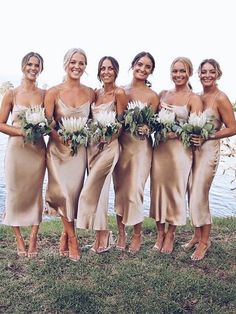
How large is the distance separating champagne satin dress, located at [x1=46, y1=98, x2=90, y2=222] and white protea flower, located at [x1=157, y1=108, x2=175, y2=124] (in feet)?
3.19

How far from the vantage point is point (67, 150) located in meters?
6.40

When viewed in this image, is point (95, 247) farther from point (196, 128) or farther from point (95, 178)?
point (196, 128)

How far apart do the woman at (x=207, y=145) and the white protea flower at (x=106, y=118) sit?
1156 mm

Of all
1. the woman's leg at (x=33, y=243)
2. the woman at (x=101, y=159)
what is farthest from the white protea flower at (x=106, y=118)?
the woman's leg at (x=33, y=243)

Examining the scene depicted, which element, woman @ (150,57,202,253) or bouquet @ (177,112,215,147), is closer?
bouquet @ (177,112,215,147)

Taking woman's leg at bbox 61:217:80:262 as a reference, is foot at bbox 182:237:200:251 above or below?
below

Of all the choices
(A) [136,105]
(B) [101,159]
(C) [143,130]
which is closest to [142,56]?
(A) [136,105]

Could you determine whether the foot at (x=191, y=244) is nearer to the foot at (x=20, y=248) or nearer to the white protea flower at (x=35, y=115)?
the foot at (x=20, y=248)

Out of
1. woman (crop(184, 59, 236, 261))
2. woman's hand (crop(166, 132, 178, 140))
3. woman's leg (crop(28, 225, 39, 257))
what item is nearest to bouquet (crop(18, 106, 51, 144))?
woman's leg (crop(28, 225, 39, 257))

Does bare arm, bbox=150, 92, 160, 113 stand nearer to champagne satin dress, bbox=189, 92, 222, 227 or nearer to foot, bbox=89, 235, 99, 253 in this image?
champagne satin dress, bbox=189, 92, 222, 227

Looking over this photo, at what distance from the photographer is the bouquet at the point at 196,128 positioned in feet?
20.9

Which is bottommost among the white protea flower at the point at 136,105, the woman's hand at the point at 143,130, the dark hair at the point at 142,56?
the woman's hand at the point at 143,130

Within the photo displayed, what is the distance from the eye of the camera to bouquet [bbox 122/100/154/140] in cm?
631

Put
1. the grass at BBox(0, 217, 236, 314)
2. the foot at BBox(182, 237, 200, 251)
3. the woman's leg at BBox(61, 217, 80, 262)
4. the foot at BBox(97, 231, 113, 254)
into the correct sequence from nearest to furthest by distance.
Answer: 1. the grass at BBox(0, 217, 236, 314)
2. the woman's leg at BBox(61, 217, 80, 262)
3. the foot at BBox(97, 231, 113, 254)
4. the foot at BBox(182, 237, 200, 251)
